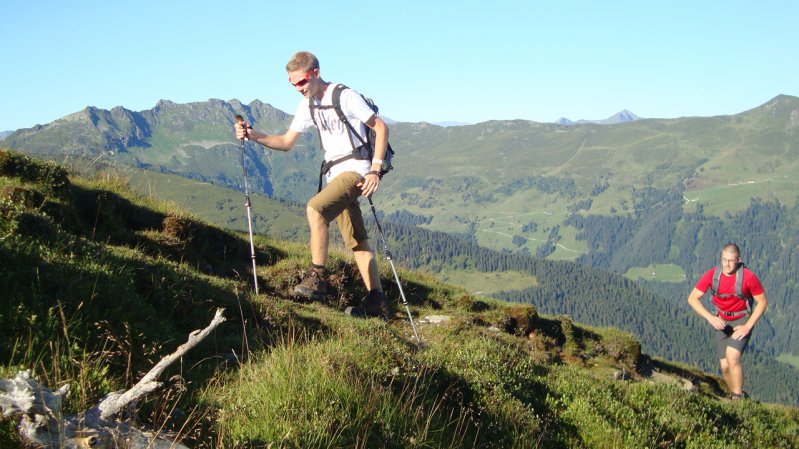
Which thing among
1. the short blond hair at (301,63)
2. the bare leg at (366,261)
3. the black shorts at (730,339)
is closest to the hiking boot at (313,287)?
the bare leg at (366,261)

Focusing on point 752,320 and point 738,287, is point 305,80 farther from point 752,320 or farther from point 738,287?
point 752,320

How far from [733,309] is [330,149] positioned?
348 inches

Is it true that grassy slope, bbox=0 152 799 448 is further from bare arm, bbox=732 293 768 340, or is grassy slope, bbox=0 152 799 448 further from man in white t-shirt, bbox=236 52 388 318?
bare arm, bbox=732 293 768 340

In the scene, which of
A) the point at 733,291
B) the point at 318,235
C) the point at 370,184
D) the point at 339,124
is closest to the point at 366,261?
the point at 318,235

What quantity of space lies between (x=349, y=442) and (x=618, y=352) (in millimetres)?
11514

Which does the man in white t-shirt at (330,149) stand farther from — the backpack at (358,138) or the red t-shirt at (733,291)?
the red t-shirt at (733,291)

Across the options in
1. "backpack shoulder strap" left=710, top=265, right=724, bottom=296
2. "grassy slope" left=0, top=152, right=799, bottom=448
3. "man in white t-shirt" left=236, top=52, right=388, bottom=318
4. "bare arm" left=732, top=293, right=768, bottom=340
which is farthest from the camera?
"backpack shoulder strap" left=710, top=265, right=724, bottom=296

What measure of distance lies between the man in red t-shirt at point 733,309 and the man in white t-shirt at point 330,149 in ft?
23.9

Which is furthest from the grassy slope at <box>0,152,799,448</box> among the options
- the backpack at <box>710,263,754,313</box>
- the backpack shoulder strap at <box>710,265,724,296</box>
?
the backpack shoulder strap at <box>710,265,724,296</box>

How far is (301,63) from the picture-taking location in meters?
9.80

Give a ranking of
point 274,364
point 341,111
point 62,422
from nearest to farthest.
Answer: point 62,422 < point 274,364 < point 341,111

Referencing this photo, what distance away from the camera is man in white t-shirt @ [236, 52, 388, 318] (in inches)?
391

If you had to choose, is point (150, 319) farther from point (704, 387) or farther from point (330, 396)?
point (704, 387)

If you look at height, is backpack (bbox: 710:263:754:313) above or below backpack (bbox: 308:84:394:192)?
below
